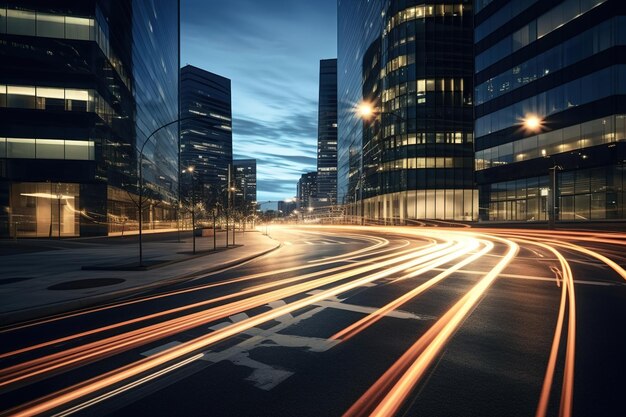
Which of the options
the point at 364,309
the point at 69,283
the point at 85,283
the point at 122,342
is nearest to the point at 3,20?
the point at 69,283

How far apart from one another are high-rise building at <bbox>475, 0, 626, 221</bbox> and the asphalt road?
26136 mm

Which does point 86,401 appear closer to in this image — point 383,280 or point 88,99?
point 383,280

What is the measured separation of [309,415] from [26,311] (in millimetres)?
6943

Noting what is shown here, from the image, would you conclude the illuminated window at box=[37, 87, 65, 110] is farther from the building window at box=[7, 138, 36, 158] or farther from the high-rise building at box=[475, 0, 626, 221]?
the high-rise building at box=[475, 0, 626, 221]

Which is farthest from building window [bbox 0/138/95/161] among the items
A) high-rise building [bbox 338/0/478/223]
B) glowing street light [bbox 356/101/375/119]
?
high-rise building [bbox 338/0/478/223]

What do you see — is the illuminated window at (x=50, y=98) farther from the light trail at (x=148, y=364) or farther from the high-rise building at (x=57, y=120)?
the light trail at (x=148, y=364)

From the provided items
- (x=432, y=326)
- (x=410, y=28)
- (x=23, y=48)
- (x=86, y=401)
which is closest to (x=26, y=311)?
(x=86, y=401)

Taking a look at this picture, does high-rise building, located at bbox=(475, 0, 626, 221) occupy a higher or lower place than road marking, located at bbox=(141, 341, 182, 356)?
higher

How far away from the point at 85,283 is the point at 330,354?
876 centimetres

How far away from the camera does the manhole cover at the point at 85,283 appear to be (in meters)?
9.98

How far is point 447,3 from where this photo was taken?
63.1 m

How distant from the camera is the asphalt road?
147 inches

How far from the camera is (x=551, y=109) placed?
41406 millimetres

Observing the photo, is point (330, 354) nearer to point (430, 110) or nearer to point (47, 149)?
point (47, 149)
